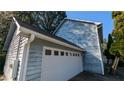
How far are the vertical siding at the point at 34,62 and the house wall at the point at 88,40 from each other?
614 cm

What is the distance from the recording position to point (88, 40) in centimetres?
984

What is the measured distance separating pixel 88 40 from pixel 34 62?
655 cm

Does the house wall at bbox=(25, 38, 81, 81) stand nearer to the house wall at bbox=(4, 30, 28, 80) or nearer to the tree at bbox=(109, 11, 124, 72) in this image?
the house wall at bbox=(4, 30, 28, 80)

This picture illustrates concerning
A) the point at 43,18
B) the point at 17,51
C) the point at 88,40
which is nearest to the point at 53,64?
the point at 17,51

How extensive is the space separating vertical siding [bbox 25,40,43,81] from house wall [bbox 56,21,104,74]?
6137 millimetres

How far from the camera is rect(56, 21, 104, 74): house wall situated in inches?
378

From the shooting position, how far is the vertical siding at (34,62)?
3.65m

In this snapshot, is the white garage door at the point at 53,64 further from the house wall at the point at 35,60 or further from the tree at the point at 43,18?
the tree at the point at 43,18

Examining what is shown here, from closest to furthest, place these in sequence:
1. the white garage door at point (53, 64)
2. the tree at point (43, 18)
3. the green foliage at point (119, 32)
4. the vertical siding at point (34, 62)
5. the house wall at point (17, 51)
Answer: the vertical siding at point (34, 62)
the house wall at point (17, 51)
the white garage door at point (53, 64)
the green foliage at point (119, 32)
the tree at point (43, 18)

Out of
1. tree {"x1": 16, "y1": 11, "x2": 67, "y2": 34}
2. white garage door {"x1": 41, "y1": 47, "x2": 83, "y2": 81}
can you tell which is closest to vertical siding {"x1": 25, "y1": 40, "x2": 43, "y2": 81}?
white garage door {"x1": 41, "y1": 47, "x2": 83, "y2": 81}

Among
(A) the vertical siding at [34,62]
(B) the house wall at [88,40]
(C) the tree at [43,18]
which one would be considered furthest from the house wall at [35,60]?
(C) the tree at [43,18]

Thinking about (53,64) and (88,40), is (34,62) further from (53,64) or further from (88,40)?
(88,40)
